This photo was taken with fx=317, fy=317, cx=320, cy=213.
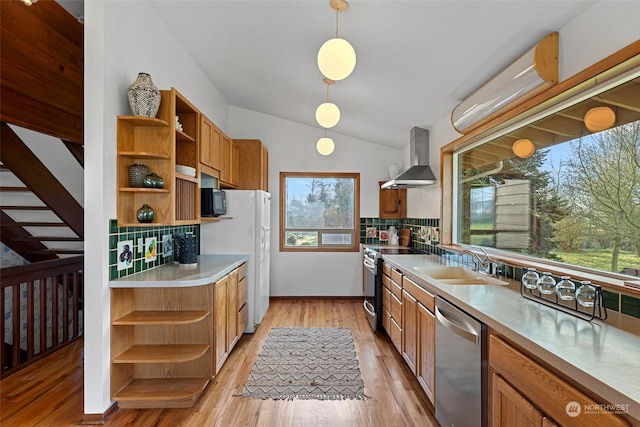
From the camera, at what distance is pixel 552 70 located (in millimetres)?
1842

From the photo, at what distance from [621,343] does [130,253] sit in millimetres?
2900

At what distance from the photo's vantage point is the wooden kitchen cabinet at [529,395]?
38.2 inches

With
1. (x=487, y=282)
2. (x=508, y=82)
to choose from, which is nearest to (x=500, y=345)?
(x=487, y=282)

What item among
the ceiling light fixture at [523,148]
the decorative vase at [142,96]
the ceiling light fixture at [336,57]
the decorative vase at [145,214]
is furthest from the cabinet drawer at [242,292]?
the ceiling light fixture at [523,148]

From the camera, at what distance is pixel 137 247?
258cm

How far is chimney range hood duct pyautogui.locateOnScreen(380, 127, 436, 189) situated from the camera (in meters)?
3.84

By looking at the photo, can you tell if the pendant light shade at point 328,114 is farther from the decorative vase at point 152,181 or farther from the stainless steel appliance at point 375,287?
the stainless steel appliance at point 375,287

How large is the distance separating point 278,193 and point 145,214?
115 inches

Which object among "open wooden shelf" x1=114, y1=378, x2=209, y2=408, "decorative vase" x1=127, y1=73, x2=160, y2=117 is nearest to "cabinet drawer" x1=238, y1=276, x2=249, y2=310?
"open wooden shelf" x1=114, y1=378, x2=209, y2=408

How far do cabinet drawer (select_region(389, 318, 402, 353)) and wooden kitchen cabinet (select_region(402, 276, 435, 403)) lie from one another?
10 cm

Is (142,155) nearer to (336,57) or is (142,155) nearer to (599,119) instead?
(336,57)

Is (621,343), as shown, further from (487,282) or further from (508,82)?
(508,82)

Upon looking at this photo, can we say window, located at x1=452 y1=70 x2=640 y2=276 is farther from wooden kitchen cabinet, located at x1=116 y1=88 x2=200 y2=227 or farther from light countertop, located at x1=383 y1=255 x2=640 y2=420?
wooden kitchen cabinet, located at x1=116 y1=88 x2=200 y2=227

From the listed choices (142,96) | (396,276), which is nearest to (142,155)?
(142,96)
